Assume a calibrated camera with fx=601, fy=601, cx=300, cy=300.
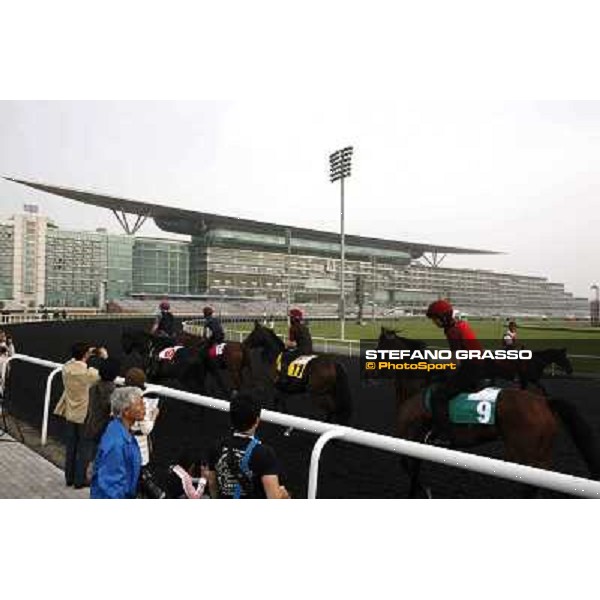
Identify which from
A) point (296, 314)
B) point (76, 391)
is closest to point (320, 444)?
point (76, 391)

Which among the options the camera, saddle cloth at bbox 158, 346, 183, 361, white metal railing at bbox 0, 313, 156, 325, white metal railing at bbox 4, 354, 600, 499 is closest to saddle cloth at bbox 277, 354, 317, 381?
saddle cloth at bbox 158, 346, 183, 361

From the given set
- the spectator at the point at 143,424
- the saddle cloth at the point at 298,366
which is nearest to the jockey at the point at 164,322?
the saddle cloth at the point at 298,366

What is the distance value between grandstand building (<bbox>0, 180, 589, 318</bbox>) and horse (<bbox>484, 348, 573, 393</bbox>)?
0.45m

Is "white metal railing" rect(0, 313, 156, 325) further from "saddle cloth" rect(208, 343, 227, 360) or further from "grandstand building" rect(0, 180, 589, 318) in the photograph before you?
"saddle cloth" rect(208, 343, 227, 360)

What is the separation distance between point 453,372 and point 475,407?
0.77 ft

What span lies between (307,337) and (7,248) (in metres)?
2.86

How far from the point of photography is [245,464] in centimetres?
192

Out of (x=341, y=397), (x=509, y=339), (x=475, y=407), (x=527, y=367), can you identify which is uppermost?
(x=509, y=339)

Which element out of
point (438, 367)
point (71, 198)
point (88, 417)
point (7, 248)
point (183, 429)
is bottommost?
point (183, 429)

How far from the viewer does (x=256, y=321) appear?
695 centimetres

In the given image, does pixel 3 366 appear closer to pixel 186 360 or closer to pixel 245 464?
pixel 186 360
